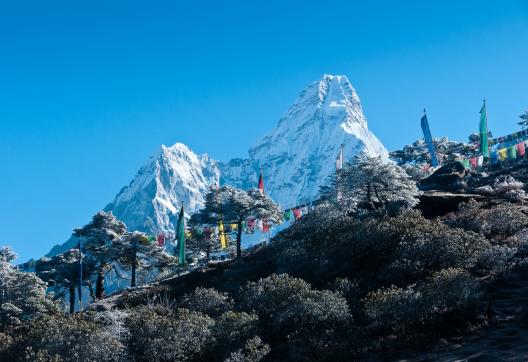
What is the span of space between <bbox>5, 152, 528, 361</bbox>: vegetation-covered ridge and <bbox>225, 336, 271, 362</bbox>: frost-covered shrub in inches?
2.6

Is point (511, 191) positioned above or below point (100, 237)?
below

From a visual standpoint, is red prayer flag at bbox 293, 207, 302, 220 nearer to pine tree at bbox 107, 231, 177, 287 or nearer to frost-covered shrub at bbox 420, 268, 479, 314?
pine tree at bbox 107, 231, 177, 287

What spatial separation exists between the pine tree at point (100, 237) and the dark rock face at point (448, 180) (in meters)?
28.8

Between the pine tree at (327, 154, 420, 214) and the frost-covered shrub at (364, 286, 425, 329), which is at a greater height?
the pine tree at (327, 154, 420, 214)

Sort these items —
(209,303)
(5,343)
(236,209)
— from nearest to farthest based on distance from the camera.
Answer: (5,343) → (209,303) → (236,209)

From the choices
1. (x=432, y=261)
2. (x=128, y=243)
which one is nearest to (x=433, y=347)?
(x=432, y=261)

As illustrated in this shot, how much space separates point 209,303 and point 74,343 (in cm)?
737

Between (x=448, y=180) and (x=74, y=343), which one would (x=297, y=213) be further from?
(x=74, y=343)

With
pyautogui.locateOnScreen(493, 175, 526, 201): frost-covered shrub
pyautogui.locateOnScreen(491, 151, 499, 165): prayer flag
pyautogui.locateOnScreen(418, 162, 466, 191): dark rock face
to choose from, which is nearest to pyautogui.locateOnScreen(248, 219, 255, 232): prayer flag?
pyautogui.locateOnScreen(418, 162, 466, 191): dark rock face

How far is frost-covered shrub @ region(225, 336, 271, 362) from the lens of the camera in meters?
20.7

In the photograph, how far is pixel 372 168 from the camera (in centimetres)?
4378

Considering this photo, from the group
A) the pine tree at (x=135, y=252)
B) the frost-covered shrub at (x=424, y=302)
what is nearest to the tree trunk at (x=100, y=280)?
the pine tree at (x=135, y=252)

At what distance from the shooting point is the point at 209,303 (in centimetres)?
2880

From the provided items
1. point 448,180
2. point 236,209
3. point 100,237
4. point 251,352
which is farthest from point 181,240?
point 448,180
